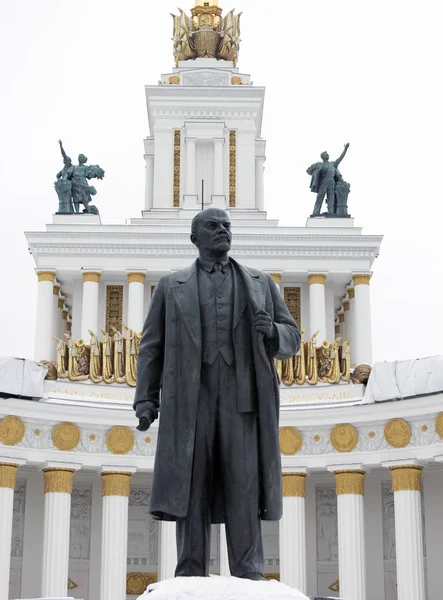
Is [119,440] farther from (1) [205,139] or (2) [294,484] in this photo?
(1) [205,139]

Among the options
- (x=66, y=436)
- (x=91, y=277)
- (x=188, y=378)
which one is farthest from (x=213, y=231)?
(x=91, y=277)

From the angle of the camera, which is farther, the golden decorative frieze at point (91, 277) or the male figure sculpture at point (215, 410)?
the golden decorative frieze at point (91, 277)

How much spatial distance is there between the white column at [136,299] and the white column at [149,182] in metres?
5.54

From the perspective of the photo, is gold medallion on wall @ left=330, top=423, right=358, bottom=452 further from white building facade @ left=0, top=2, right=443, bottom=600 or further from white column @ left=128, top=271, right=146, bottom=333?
white column @ left=128, top=271, right=146, bottom=333

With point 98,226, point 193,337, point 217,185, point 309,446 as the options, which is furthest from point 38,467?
point 193,337

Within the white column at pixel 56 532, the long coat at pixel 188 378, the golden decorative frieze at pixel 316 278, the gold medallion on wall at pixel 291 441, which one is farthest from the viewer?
the golden decorative frieze at pixel 316 278

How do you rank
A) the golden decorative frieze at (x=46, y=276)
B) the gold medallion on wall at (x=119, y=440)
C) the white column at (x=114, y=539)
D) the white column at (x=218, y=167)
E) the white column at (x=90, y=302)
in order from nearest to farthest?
the white column at (x=114, y=539), the gold medallion on wall at (x=119, y=440), the white column at (x=90, y=302), the golden decorative frieze at (x=46, y=276), the white column at (x=218, y=167)

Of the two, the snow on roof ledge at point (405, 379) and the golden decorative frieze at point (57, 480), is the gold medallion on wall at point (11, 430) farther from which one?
Result: the snow on roof ledge at point (405, 379)

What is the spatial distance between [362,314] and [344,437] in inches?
496

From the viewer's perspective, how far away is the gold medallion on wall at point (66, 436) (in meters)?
29.9

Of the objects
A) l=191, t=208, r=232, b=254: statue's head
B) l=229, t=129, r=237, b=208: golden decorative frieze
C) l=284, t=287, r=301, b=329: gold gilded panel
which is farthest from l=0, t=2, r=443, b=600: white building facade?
l=191, t=208, r=232, b=254: statue's head

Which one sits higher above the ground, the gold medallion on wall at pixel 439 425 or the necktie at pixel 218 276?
the gold medallion on wall at pixel 439 425

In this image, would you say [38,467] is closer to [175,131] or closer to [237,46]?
[175,131]

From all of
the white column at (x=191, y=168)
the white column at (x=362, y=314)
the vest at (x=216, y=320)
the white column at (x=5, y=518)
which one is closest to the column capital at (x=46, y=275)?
the white column at (x=191, y=168)
